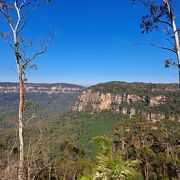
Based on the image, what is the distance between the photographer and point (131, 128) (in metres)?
46.9

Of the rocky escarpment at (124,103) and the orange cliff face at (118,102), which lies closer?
the rocky escarpment at (124,103)

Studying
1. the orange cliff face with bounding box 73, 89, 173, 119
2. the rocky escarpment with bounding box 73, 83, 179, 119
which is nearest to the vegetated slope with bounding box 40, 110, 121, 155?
the orange cliff face with bounding box 73, 89, 173, 119

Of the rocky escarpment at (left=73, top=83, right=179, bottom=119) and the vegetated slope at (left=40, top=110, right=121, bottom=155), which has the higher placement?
the rocky escarpment at (left=73, top=83, right=179, bottom=119)

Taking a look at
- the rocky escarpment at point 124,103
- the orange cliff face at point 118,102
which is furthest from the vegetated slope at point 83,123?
the rocky escarpment at point 124,103

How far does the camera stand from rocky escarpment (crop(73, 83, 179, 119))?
4355 inches

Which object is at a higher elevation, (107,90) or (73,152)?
(107,90)

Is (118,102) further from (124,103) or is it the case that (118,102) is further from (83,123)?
(83,123)

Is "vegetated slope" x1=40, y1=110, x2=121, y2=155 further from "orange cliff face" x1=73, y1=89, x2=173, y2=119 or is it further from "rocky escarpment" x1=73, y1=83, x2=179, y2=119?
"rocky escarpment" x1=73, y1=83, x2=179, y2=119

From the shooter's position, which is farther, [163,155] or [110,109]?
[110,109]

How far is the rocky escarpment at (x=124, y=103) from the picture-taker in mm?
110625

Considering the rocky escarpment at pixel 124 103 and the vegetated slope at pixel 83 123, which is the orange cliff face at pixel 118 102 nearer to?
the rocky escarpment at pixel 124 103

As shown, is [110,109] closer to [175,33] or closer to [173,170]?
[173,170]

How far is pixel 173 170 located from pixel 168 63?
2467cm

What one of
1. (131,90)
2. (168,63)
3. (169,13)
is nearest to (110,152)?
(168,63)
